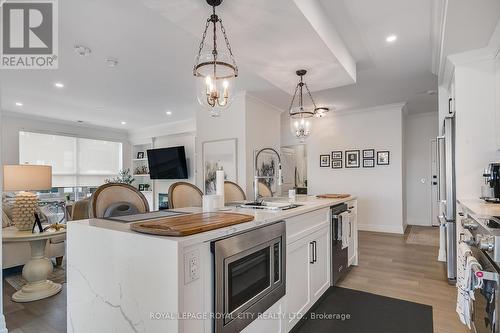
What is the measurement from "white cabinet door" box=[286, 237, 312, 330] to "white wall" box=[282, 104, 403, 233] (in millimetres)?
4329

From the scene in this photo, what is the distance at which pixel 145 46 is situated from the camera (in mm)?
3090

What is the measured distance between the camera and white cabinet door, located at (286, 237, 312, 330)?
1994 mm

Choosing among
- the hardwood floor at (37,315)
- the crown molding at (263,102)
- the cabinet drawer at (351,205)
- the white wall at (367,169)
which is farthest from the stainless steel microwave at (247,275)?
the white wall at (367,169)

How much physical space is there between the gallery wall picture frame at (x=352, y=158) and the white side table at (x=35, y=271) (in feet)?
18.3

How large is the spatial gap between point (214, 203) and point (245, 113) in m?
2.91

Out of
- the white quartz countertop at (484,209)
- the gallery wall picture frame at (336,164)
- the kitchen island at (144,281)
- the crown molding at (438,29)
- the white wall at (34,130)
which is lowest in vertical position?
the kitchen island at (144,281)

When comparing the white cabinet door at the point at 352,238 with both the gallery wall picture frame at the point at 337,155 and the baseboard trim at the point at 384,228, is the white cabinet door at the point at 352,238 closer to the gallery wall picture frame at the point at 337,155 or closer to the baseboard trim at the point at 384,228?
the baseboard trim at the point at 384,228

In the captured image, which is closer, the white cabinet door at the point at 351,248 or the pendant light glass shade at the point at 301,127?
the white cabinet door at the point at 351,248

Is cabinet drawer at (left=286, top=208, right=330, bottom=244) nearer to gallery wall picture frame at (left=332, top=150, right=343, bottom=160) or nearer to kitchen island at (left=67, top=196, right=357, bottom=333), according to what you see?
kitchen island at (left=67, top=196, right=357, bottom=333)

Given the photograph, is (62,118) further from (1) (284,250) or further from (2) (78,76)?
(1) (284,250)

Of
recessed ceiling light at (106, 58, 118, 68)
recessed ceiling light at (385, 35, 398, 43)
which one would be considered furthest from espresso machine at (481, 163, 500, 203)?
recessed ceiling light at (106, 58, 118, 68)

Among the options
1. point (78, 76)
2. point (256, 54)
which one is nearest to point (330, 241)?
point (256, 54)

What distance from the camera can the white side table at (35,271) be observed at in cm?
285

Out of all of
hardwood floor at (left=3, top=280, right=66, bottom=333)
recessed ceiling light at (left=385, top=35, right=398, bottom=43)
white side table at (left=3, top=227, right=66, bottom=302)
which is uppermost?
recessed ceiling light at (left=385, top=35, right=398, bottom=43)
